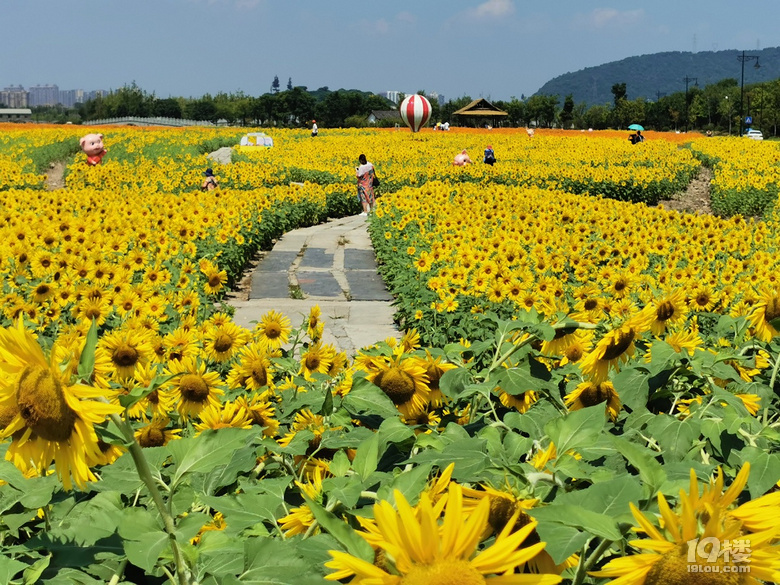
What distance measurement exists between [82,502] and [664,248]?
6764 millimetres

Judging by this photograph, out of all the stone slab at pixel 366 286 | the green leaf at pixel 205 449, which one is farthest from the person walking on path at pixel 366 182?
the green leaf at pixel 205 449

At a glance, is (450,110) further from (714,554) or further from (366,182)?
(714,554)

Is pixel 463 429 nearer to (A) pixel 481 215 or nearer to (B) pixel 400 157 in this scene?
(A) pixel 481 215

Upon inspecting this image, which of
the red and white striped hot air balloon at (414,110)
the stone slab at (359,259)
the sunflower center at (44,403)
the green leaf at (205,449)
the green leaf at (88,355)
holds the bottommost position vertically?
the stone slab at (359,259)

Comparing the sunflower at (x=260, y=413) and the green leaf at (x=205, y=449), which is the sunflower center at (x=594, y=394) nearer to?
the sunflower at (x=260, y=413)

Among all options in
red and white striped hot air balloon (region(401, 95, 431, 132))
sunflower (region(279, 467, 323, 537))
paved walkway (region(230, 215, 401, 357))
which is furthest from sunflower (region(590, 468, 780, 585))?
red and white striped hot air balloon (region(401, 95, 431, 132))

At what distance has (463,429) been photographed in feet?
4.71

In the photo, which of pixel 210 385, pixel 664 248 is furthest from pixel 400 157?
pixel 210 385

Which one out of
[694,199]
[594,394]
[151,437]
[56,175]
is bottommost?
[694,199]

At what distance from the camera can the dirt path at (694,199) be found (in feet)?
66.9

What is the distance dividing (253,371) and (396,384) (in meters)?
0.64

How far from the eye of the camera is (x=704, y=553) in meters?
0.71

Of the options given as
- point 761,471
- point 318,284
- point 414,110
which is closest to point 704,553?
point 761,471

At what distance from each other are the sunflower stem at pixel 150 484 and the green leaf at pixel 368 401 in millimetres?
560
